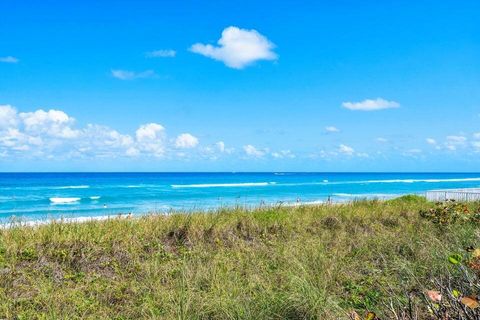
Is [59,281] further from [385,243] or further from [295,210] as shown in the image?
[295,210]

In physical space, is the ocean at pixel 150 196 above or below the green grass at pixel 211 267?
below

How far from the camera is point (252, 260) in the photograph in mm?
7797

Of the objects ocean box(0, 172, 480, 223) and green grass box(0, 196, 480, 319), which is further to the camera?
ocean box(0, 172, 480, 223)

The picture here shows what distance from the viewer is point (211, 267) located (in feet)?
22.9

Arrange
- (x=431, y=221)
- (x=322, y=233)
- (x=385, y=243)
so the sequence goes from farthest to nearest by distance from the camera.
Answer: (x=431, y=221), (x=322, y=233), (x=385, y=243)

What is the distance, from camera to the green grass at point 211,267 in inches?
208

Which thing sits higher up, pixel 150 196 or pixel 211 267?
pixel 211 267

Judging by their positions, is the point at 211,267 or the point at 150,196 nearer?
the point at 211,267

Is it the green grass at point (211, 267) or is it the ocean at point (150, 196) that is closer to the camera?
the green grass at point (211, 267)

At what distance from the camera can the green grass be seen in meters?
5.27

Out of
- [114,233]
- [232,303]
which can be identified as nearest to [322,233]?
[114,233]

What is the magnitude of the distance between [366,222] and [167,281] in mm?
6838

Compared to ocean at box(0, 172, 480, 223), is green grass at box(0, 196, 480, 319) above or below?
above

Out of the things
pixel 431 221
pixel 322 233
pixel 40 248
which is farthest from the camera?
pixel 431 221
